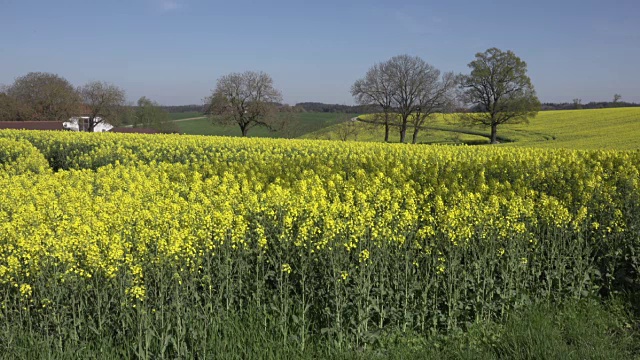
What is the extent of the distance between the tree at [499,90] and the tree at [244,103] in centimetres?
2498

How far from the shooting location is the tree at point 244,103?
224ft

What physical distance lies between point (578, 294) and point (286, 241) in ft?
13.8

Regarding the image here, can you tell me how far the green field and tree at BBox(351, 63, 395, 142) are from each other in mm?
2963

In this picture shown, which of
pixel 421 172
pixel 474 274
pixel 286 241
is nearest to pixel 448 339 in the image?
pixel 474 274

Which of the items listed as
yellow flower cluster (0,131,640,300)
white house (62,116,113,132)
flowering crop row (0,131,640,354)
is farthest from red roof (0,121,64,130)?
flowering crop row (0,131,640,354)

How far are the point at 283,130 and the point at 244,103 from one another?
22.4 ft

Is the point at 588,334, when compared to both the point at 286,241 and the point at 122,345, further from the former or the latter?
the point at 122,345

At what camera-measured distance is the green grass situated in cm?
7356

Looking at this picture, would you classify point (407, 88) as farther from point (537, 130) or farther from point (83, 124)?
point (83, 124)

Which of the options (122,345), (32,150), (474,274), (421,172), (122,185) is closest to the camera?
(122,345)

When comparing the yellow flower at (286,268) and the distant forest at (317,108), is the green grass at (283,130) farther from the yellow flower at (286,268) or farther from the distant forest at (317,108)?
the yellow flower at (286,268)

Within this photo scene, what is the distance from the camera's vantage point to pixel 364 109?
65.3 metres

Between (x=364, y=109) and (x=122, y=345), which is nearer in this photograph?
(x=122, y=345)

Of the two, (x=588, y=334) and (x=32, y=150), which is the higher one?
(x=32, y=150)
